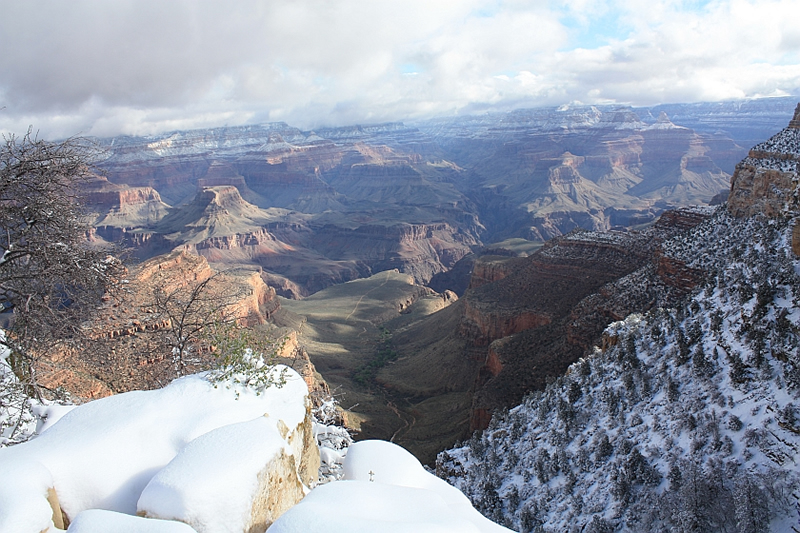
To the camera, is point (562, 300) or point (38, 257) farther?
point (562, 300)

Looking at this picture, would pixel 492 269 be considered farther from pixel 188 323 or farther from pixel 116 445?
pixel 116 445

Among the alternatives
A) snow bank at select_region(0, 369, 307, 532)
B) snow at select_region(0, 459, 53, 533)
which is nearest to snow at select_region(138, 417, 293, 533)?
snow bank at select_region(0, 369, 307, 532)

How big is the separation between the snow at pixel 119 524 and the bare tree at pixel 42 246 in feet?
18.8

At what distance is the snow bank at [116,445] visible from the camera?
5559mm

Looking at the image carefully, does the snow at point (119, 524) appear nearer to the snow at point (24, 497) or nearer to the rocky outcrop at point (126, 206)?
the snow at point (24, 497)

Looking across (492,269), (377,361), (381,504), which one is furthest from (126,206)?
(381,504)

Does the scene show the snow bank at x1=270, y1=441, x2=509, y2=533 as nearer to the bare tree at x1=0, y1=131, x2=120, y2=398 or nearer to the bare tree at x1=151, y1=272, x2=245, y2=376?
the bare tree at x1=151, y1=272, x2=245, y2=376

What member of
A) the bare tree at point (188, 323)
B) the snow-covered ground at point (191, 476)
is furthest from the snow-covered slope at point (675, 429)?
the bare tree at point (188, 323)

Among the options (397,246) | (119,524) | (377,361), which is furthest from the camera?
(397,246)

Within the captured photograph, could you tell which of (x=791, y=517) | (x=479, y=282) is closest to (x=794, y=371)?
(x=791, y=517)

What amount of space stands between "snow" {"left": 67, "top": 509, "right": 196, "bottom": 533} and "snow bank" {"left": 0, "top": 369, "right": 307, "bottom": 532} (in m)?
0.54

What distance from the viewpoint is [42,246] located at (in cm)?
959

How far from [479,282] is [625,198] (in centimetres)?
16130

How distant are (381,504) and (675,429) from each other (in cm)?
1052
